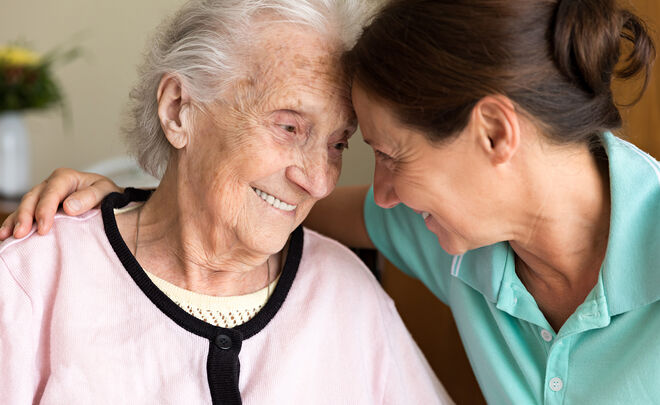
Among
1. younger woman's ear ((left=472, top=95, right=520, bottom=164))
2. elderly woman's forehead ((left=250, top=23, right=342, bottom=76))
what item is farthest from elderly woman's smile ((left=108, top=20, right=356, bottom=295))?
younger woman's ear ((left=472, top=95, right=520, bottom=164))

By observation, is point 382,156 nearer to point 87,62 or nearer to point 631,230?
point 631,230

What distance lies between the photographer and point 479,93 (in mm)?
1142

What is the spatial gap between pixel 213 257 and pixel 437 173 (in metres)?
0.49

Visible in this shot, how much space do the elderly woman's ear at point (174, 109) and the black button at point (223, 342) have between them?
0.38 meters

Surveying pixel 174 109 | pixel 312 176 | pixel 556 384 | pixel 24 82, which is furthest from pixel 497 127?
pixel 24 82

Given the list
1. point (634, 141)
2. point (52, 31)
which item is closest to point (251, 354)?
point (634, 141)

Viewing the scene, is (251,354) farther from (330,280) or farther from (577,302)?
(577,302)

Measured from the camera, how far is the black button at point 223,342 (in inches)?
51.2

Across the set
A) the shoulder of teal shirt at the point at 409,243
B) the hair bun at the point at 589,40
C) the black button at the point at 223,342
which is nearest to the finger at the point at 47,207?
the black button at the point at 223,342

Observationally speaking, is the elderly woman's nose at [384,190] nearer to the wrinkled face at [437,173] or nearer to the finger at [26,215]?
the wrinkled face at [437,173]

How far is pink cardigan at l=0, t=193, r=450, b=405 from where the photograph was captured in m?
1.21

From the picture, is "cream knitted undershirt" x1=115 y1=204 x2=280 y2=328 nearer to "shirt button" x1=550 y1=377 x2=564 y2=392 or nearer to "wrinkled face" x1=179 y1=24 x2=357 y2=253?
"wrinkled face" x1=179 y1=24 x2=357 y2=253

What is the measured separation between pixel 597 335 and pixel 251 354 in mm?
665

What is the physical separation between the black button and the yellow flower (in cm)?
194
